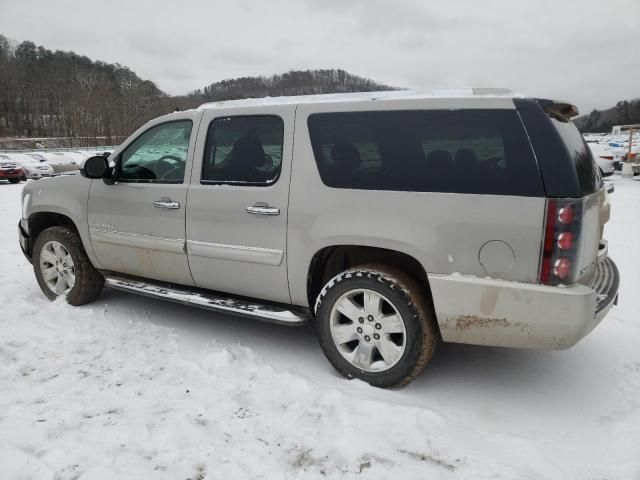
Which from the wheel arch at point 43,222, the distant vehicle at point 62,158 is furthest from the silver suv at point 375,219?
the distant vehicle at point 62,158

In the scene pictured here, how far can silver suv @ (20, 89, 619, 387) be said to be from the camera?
8.54 feet

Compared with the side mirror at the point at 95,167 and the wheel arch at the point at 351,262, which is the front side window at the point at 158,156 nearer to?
the side mirror at the point at 95,167

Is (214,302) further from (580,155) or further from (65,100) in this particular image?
(65,100)

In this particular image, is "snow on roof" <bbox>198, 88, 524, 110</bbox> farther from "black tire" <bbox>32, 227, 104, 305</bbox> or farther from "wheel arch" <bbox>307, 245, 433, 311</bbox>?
"black tire" <bbox>32, 227, 104, 305</bbox>

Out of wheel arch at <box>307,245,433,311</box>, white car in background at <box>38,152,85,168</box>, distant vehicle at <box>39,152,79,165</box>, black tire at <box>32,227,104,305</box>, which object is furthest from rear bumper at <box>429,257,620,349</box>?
distant vehicle at <box>39,152,79,165</box>

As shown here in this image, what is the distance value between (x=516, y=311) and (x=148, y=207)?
2848mm

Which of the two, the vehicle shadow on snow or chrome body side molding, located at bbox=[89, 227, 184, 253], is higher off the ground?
chrome body side molding, located at bbox=[89, 227, 184, 253]

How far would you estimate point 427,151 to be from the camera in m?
2.87

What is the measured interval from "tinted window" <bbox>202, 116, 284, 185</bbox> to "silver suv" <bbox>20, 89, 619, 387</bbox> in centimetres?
1

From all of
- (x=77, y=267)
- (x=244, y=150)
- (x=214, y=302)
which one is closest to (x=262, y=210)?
(x=244, y=150)

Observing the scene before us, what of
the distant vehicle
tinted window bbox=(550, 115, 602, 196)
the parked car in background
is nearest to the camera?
tinted window bbox=(550, 115, 602, 196)

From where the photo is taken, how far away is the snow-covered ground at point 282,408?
237 centimetres

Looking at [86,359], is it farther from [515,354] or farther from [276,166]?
[515,354]

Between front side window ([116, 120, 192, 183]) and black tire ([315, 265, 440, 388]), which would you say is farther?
front side window ([116, 120, 192, 183])
